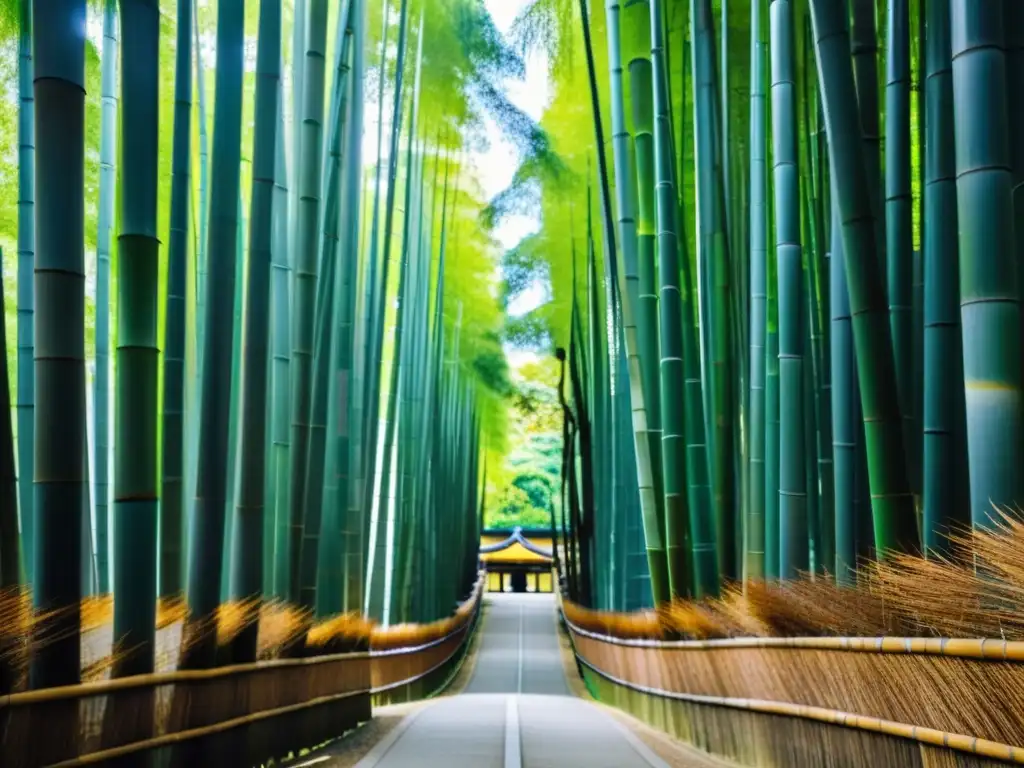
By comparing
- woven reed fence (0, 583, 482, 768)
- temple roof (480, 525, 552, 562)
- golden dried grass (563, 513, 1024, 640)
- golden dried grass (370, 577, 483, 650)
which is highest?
golden dried grass (563, 513, 1024, 640)

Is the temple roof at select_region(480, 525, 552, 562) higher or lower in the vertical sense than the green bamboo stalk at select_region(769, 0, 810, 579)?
lower

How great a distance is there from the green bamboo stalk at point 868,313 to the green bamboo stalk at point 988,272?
0.54m

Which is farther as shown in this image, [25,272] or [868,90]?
[25,272]

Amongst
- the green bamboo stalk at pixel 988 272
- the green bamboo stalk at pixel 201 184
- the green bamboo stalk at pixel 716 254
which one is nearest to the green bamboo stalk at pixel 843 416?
the green bamboo stalk at pixel 988 272

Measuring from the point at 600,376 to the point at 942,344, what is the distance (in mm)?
7400

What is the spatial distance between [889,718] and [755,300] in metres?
3.02

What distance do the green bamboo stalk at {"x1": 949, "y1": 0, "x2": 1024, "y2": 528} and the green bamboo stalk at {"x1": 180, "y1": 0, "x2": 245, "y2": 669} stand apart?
2.33m

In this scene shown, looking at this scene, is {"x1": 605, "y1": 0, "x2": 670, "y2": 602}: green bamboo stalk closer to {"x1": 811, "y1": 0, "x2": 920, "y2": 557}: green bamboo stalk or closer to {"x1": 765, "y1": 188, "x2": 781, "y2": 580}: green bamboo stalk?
{"x1": 765, "y1": 188, "x2": 781, "y2": 580}: green bamboo stalk

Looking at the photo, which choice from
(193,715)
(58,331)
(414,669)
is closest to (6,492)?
(58,331)

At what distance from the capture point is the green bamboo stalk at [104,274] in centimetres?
591

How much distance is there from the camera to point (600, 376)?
10516 mm

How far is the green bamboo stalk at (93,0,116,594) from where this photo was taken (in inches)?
233

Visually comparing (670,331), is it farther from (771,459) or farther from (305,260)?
(305,260)

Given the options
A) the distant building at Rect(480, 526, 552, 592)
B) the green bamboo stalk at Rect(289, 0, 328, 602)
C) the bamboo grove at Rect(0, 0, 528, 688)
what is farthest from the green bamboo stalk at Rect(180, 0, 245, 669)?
the distant building at Rect(480, 526, 552, 592)
